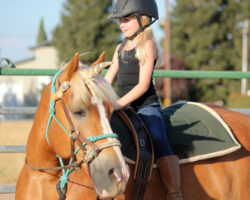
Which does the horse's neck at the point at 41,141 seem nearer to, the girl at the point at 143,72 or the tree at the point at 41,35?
the girl at the point at 143,72

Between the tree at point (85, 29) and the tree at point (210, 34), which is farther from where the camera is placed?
the tree at point (210, 34)

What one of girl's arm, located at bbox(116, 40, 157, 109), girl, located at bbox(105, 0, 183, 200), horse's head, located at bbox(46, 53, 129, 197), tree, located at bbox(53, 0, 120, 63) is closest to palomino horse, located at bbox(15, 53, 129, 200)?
horse's head, located at bbox(46, 53, 129, 197)

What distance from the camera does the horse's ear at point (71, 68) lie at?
2379mm

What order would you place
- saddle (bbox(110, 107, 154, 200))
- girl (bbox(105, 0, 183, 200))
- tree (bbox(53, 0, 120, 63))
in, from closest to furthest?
1. saddle (bbox(110, 107, 154, 200))
2. girl (bbox(105, 0, 183, 200))
3. tree (bbox(53, 0, 120, 63))

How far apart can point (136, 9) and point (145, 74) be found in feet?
1.82

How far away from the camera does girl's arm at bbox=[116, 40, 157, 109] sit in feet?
9.00

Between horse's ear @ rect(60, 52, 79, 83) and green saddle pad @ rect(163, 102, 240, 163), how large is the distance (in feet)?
3.48

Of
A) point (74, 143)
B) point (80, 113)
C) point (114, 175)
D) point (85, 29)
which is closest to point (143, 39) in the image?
point (80, 113)

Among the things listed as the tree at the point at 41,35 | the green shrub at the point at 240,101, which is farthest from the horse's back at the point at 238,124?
the tree at the point at 41,35

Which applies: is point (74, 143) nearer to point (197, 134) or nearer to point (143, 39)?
point (143, 39)

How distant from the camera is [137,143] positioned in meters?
2.76

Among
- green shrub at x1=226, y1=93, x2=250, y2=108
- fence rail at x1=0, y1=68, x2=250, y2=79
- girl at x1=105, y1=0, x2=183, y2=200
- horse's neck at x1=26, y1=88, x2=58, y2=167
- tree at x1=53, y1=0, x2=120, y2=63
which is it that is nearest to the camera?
horse's neck at x1=26, y1=88, x2=58, y2=167

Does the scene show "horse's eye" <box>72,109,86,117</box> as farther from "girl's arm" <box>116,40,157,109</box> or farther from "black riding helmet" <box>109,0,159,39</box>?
"black riding helmet" <box>109,0,159,39</box>

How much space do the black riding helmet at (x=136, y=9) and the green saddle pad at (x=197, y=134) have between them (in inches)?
33.2
